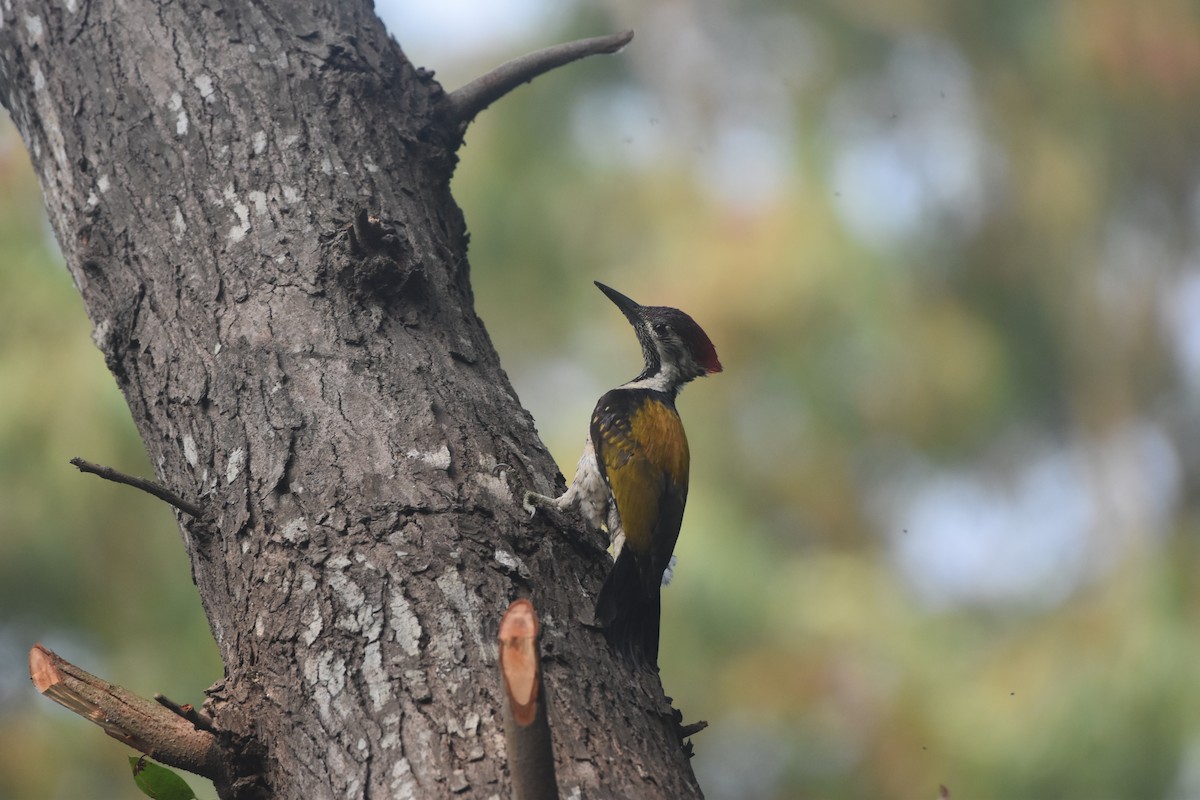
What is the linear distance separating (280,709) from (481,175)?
788cm

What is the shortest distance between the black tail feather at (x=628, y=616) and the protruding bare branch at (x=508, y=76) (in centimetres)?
119

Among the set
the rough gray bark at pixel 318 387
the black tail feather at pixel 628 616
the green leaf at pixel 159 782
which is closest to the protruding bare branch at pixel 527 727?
the rough gray bark at pixel 318 387

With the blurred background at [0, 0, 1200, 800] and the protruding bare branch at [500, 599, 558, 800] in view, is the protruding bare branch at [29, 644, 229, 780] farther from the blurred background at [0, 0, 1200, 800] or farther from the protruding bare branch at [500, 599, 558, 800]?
the blurred background at [0, 0, 1200, 800]

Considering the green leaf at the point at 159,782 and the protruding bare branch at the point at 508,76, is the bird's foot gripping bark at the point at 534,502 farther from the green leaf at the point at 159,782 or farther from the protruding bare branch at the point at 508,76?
the protruding bare branch at the point at 508,76

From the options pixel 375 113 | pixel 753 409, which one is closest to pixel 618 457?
pixel 375 113

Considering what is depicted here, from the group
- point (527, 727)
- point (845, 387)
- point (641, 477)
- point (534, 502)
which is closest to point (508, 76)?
point (641, 477)

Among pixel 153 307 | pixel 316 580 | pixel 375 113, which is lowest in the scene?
pixel 316 580

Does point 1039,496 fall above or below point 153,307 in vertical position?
above

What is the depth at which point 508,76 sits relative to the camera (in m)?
2.96

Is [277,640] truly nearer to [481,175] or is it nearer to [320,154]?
[320,154]

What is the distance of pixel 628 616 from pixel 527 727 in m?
0.70

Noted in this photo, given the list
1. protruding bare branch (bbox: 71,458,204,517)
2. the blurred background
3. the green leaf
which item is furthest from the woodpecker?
the blurred background

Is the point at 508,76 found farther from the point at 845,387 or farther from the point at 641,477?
the point at 845,387

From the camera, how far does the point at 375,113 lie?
2615mm
